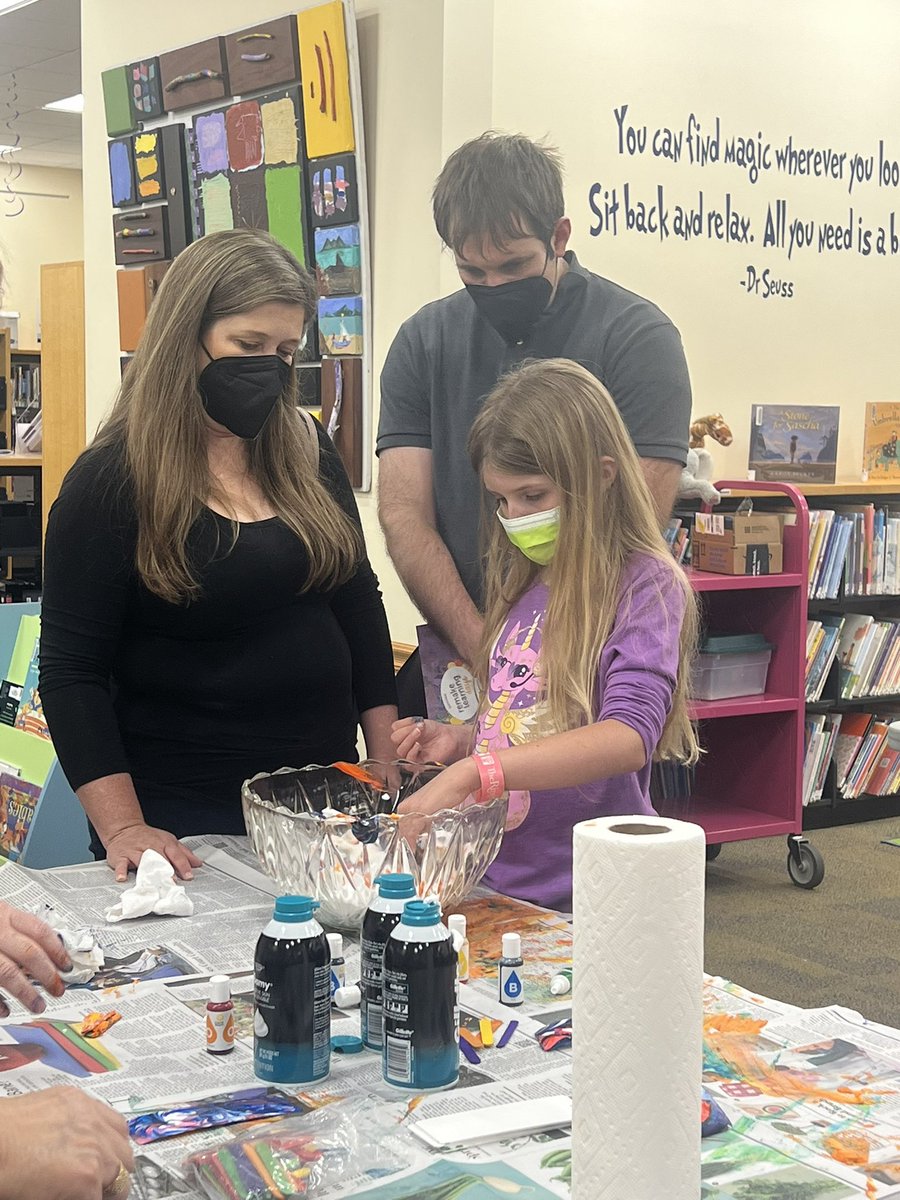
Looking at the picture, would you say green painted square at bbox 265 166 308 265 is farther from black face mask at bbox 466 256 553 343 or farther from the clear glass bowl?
the clear glass bowl

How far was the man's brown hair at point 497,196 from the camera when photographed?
7.39ft

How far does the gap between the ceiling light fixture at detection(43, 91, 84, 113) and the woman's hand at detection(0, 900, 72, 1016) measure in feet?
29.6

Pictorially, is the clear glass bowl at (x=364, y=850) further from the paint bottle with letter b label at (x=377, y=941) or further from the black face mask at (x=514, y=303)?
the black face mask at (x=514, y=303)

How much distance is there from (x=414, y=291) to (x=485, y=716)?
78.4 inches

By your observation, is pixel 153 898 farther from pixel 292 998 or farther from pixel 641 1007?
pixel 641 1007

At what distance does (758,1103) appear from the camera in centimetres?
108

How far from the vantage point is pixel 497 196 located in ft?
7.37

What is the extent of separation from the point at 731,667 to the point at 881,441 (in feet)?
4.19

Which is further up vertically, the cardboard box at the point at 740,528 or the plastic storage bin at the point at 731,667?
the cardboard box at the point at 740,528

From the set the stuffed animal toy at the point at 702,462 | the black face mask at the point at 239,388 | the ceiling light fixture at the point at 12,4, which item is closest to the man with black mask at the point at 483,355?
the black face mask at the point at 239,388

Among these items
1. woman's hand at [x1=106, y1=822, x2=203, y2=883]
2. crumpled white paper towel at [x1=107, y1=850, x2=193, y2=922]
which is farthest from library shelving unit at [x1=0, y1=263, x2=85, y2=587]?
crumpled white paper towel at [x1=107, y1=850, x2=193, y2=922]

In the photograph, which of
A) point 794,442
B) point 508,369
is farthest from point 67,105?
point 508,369

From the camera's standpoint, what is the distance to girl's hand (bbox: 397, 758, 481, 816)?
1416 millimetres

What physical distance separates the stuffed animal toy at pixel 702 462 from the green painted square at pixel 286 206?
1.24 meters
